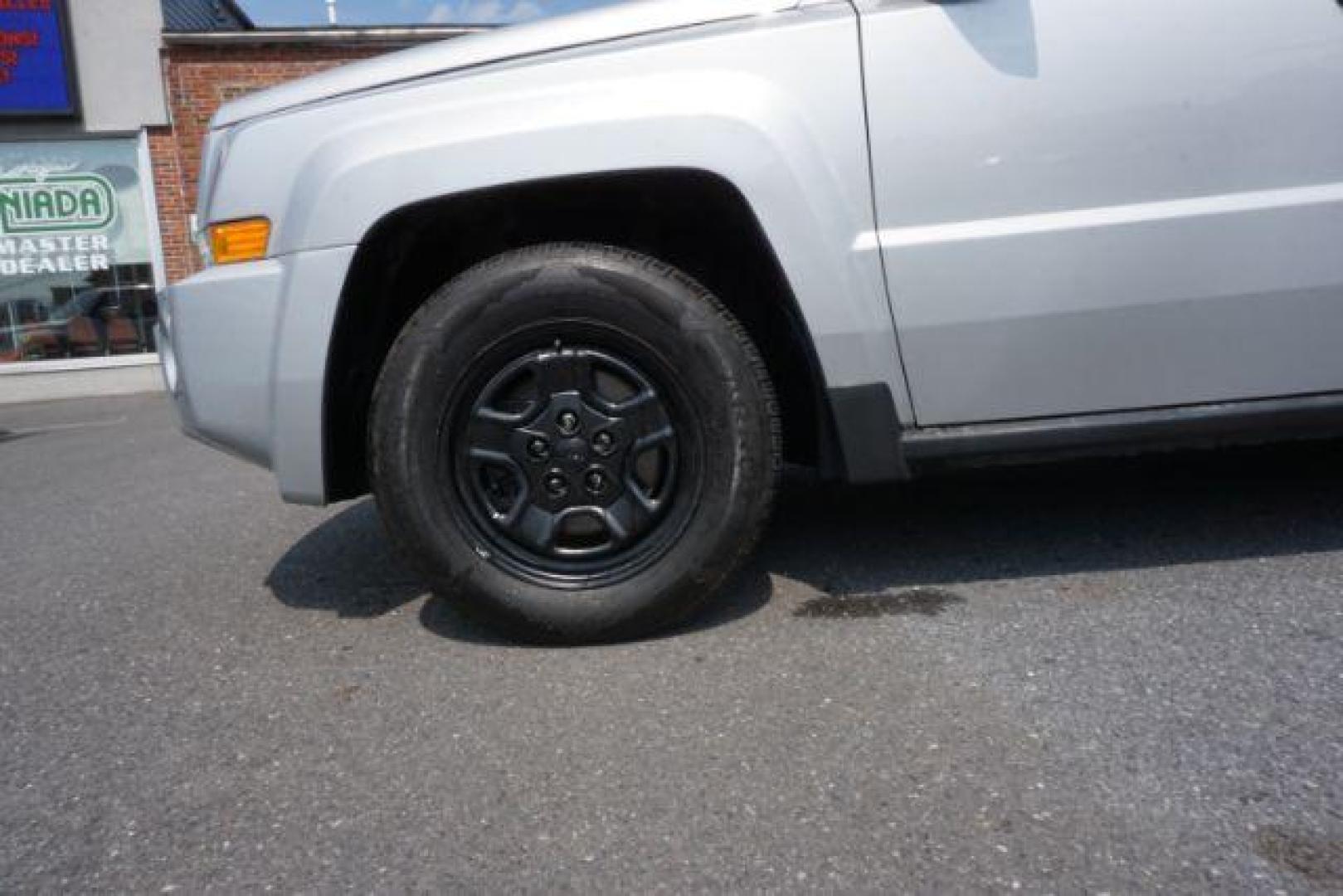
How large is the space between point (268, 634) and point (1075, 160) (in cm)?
236

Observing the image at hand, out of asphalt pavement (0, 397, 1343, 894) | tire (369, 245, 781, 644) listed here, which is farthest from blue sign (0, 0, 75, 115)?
tire (369, 245, 781, 644)

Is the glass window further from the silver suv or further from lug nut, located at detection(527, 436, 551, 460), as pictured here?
lug nut, located at detection(527, 436, 551, 460)

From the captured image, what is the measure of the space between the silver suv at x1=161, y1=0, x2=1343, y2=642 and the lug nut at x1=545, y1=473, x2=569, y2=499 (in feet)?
0.03

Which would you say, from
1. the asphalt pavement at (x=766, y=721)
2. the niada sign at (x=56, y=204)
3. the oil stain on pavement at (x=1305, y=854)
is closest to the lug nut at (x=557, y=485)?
the asphalt pavement at (x=766, y=721)

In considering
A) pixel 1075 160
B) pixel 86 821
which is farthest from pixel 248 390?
pixel 1075 160

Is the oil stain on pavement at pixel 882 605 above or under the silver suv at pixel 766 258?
A: under

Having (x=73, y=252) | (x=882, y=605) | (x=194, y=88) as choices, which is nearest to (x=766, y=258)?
(x=882, y=605)

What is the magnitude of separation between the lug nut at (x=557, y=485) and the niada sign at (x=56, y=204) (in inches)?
460

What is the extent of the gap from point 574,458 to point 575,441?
0.04 m

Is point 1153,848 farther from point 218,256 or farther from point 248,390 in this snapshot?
point 218,256

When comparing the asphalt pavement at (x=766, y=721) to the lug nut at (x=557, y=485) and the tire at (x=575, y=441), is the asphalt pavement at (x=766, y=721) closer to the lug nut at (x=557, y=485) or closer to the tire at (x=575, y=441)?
the tire at (x=575, y=441)

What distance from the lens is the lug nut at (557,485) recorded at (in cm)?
241

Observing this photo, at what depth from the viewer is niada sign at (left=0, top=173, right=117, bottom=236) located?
11.6 meters

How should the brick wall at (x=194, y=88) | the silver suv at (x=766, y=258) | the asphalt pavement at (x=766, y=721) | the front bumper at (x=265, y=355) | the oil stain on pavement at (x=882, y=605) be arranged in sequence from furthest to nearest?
the brick wall at (x=194, y=88) < the oil stain on pavement at (x=882, y=605) < the front bumper at (x=265, y=355) < the silver suv at (x=766, y=258) < the asphalt pavement at (x=766, y=721)
